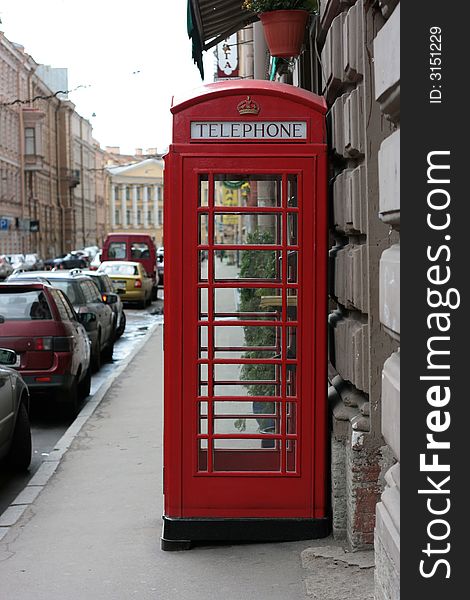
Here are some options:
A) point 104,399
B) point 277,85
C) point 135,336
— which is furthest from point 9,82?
point 277,85

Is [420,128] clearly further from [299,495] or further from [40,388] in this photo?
[40,388]

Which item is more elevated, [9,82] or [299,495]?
[9,82]

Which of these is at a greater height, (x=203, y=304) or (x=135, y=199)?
(x=135, y=199)

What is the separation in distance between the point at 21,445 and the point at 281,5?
4202mm

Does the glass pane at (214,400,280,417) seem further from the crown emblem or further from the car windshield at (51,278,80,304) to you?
the car windshield at (51,278,80,304)

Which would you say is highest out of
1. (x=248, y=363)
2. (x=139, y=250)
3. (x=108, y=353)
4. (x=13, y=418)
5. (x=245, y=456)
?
(x=139, y=250)

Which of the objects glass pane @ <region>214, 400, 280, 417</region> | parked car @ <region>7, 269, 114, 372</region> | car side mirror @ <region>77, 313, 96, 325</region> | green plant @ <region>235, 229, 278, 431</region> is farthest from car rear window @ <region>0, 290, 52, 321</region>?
glass pane @ <region>214, 400, 280, 417</region>

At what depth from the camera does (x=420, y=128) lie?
3.16 meters

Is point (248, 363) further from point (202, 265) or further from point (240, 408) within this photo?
point (202, 265)

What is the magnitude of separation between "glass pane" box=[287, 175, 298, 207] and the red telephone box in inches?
0.4

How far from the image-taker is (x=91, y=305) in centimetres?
1789

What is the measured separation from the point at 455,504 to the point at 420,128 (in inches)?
44.6

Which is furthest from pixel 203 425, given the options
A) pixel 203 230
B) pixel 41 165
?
pixel 41 165

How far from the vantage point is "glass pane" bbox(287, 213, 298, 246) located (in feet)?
19.8
